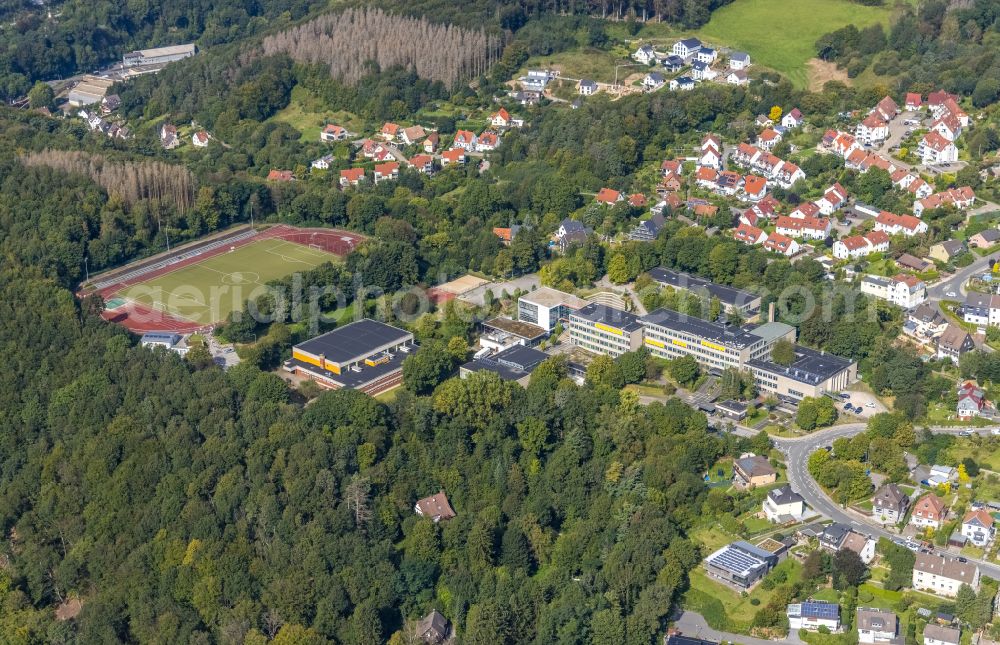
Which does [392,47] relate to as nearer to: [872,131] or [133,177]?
[133,177]

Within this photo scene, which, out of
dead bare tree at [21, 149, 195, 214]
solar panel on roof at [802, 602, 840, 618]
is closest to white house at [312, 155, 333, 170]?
dead bare tree at [21, 149, 195, 214]

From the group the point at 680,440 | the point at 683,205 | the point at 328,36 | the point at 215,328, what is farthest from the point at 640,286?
the point at 328,36

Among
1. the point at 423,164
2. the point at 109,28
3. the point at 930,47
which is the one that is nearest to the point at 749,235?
the point at 423,164

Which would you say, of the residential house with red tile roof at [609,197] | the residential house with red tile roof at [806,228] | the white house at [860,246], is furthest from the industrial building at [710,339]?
the residential house with red tile roof at [609,197]

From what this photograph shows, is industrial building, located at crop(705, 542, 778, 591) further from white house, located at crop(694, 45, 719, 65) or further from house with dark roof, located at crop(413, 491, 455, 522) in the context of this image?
white house, located at crop(694, 45, 719, 65)

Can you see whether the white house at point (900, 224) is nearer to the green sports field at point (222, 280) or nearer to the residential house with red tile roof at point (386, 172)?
the green sports field at point (222, 280)

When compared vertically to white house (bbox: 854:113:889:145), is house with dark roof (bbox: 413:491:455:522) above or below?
below
